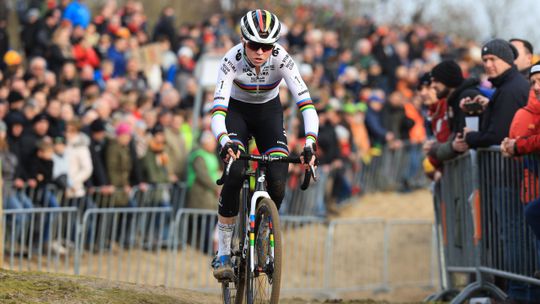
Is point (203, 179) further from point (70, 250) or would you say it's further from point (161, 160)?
point (70, 250)

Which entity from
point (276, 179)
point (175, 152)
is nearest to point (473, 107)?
point (276, 179)

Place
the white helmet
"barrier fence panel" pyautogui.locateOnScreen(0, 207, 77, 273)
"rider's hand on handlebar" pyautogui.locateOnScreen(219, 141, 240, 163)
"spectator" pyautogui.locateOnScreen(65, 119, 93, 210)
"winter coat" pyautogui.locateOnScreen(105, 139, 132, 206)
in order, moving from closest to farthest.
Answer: "rider's hand on handlebar" pyautogui.locateOnScreen(219, 141, 240, 163) < the white helmet < "barrier fence panel" pyautogui.locateOnScreen(0, 207, 77, 273) < "spectator" pyautogui.locateOnScreen(65, 119, 93, 210) < "winter coat" pyautogui.locateOnScreen(105, 139, 132, 206)

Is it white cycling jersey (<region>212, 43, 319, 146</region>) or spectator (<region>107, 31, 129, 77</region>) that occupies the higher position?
spectator (<region>107, 31, 129, 77</region>)

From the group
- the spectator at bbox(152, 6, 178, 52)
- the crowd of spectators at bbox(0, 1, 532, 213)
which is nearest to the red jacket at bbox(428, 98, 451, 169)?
the crowd of spectators at bbox(0, 1, 532, 213)

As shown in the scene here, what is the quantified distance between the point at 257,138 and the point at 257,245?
3.65 ft

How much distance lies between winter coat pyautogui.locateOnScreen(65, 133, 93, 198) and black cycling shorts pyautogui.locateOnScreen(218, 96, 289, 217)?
6037mm

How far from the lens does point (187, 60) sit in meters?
21.0

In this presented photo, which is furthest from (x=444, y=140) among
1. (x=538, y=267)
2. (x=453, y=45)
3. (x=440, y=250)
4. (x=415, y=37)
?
(x=453, y=45)

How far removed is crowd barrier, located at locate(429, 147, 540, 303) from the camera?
381 inches

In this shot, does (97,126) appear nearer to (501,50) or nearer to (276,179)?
(501,50)

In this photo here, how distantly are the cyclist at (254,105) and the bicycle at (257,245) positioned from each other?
0.11 m

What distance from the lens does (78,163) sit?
14797mm

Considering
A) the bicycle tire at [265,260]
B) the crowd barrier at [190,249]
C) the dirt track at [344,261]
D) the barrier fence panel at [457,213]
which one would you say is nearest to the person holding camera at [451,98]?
the barrier fence panel at [457,213]

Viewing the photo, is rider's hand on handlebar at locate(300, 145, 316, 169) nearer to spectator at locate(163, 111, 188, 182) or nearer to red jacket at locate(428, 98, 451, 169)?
red jacket at locate(428, 98, 451, 169)
